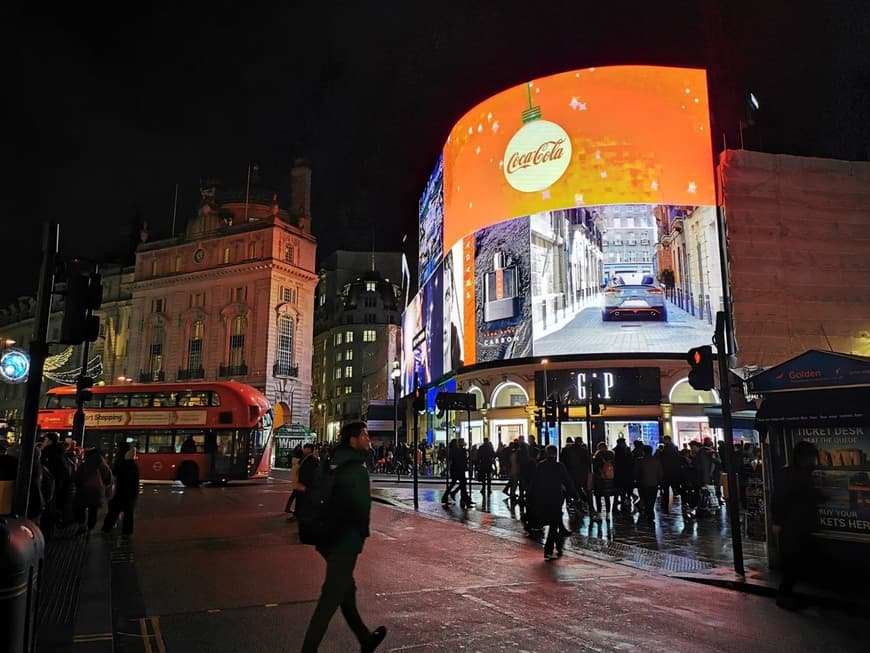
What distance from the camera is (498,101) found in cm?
3881

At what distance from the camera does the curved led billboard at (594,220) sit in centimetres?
3288

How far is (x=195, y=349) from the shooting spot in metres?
60.0

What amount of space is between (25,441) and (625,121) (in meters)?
34.0

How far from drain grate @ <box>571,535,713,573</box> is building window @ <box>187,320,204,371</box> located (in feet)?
177

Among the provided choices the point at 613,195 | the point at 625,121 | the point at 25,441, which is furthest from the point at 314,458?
the point at 625,121

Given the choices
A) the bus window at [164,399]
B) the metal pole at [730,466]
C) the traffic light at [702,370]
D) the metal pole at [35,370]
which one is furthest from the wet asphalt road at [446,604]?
the bus window at [164,399]

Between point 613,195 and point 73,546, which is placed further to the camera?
point 613,195

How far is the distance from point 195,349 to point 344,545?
59.5 meters

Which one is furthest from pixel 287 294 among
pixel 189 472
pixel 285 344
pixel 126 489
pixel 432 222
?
pixel 126 489

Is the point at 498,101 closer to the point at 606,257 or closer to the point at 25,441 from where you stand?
the point at 606,257

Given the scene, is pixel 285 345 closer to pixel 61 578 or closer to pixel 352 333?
pixel 352 333

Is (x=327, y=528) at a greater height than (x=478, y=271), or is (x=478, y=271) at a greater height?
(x=478, y=271)

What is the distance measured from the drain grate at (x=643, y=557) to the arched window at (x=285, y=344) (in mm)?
48139

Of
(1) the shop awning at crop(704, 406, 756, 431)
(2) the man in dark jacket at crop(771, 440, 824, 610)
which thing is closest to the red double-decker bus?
(1) the shop awning at crop(704, 406, 756, 431)
